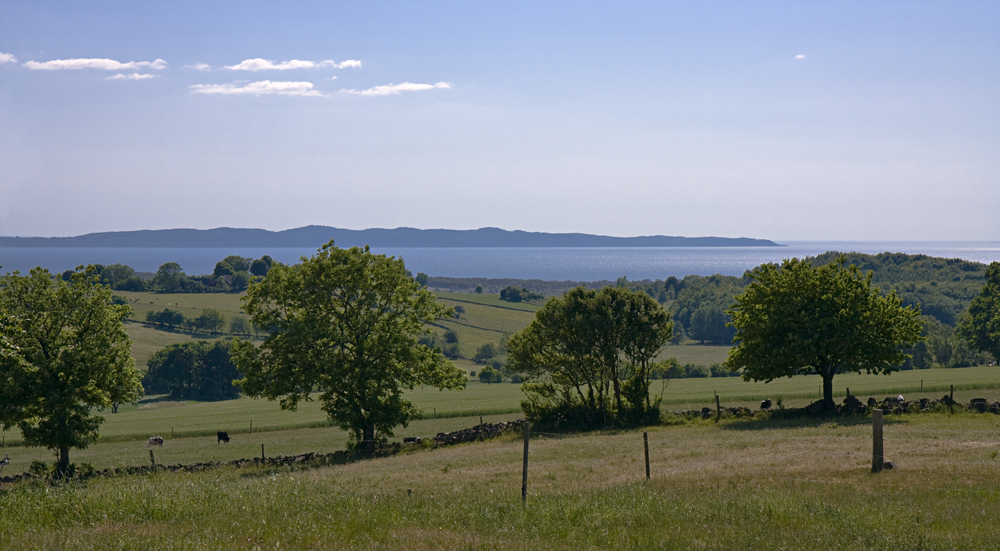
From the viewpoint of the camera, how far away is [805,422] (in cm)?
3791

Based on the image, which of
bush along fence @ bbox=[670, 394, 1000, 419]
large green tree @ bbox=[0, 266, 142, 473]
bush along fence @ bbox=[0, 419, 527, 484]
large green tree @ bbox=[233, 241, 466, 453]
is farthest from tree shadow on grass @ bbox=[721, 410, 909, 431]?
large green tree @ bbox=[0, 266, 142, 473]

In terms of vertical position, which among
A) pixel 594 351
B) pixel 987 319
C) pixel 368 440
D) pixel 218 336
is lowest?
pixel 218 336

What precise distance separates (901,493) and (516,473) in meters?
12.5

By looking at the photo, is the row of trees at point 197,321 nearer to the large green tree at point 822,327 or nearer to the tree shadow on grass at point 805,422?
the large green tree at point 822,327

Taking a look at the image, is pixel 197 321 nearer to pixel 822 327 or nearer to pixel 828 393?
pixel 828 393

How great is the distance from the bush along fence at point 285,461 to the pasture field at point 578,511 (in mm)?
14827

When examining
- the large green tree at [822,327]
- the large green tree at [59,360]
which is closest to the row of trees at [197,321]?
the large green tree at [59,360]

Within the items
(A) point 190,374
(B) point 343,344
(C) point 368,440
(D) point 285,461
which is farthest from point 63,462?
(A) point 190,374

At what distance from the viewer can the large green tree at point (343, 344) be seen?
3778 cm

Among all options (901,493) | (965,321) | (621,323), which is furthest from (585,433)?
(965,321)

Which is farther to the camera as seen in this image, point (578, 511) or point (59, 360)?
point (59, 360)

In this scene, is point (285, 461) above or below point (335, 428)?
above

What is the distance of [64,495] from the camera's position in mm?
14602

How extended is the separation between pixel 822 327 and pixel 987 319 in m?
54.0
